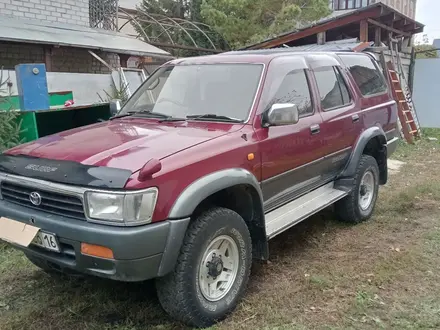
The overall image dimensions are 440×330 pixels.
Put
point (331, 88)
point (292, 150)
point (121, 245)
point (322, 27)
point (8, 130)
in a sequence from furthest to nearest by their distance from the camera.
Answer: point (322, 27) < point (8, 130) < point (331, 88) < point (292, 150) < point (121, 245)

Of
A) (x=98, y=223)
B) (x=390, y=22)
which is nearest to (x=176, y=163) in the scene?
(x=98, y=223)

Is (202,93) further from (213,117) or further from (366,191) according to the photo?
(366,191)

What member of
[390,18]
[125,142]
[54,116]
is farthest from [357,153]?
[390,18]

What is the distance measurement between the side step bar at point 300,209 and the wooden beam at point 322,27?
8.45m

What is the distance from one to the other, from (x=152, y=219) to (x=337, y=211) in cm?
316

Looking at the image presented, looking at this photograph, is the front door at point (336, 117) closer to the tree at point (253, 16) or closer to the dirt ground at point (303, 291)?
the dirt ground at point (303, 291)

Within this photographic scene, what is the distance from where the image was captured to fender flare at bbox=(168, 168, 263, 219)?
9.25 ft

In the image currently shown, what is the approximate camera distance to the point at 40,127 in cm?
635

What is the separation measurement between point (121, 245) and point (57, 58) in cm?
1015

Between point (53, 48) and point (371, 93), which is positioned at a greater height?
point (53, 48)

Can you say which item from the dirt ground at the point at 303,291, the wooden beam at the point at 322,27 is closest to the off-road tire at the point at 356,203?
the dirt ground at the point at 303,291

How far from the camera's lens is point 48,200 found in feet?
9.61

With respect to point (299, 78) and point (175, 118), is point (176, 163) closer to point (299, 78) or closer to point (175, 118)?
point (175, 118)

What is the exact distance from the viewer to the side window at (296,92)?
405 cm
